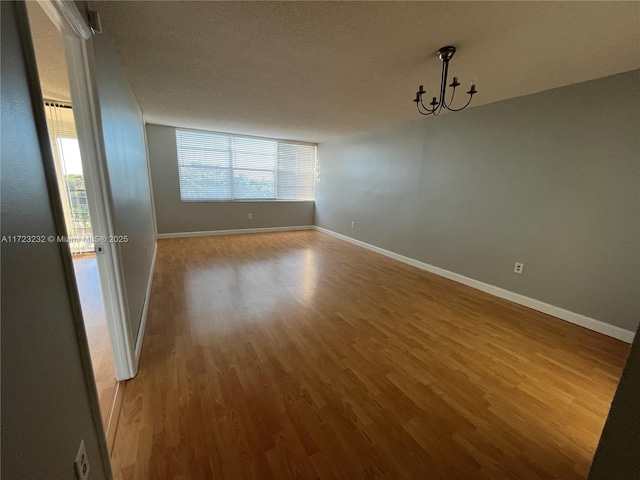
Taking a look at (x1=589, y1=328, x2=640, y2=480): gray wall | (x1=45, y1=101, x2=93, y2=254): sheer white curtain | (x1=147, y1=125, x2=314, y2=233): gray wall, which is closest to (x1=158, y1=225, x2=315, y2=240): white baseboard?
(x1=147, y1=125, x2=314, y2=233): gray wall

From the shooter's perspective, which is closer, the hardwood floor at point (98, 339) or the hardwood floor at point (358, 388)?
the hardwood floor at point (358, 388)

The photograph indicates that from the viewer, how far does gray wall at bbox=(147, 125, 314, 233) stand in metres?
4.95

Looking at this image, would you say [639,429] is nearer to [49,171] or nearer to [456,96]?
[49,171]

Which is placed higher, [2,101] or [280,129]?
[280,129]

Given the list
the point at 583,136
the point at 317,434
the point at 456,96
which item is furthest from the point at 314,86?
the point at 317,434

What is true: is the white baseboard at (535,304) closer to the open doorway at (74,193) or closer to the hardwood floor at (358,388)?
the hardwood floor at (358,388)

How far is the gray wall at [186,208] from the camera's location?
4953mm

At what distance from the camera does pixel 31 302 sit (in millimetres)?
638

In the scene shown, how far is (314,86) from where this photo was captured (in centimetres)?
253

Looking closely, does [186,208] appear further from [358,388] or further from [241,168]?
[358,388]

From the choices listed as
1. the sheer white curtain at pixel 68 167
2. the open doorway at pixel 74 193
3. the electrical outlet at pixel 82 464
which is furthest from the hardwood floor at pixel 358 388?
the sheer white curtain at pixel 68 167

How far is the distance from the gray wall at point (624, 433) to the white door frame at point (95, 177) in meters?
2.16

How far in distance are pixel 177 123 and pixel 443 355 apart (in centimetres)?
533

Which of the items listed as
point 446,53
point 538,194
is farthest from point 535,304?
point 446,53
